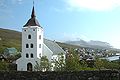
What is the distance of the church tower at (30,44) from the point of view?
77.1 meters

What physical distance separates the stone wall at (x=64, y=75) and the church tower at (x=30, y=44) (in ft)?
196

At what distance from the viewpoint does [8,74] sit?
55.8 feet

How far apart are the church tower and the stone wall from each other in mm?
59654

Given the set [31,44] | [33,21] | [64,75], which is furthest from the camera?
[33,21]

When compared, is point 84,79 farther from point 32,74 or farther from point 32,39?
point 32,39

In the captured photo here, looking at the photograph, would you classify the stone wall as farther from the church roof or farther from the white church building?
the church roof

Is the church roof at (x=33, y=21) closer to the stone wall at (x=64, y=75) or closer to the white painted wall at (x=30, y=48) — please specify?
the white painted wall at (x=30, y=48)

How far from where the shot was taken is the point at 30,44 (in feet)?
257

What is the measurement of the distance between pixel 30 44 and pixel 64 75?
62.5m

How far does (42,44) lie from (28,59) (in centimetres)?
696

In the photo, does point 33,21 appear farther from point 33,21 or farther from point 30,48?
point 30,48

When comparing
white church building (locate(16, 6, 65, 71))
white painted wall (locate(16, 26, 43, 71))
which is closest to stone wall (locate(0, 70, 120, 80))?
white church building (locate(16, 6, 65, 71))

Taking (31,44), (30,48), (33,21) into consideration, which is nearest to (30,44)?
(31,44)

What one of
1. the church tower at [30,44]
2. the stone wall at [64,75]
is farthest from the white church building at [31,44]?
the stone wall at [64,75]
